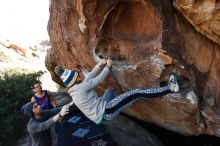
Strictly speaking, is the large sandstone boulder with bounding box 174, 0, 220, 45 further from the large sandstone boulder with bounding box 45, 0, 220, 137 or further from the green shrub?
the green shrub

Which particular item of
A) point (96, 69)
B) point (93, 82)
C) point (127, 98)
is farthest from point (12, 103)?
point (127, 98)

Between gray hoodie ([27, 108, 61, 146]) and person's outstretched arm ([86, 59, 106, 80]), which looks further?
person's outstretched arm ([86, 59, 106, 80])

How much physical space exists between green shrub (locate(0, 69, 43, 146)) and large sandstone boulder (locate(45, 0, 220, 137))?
4034 millimetres

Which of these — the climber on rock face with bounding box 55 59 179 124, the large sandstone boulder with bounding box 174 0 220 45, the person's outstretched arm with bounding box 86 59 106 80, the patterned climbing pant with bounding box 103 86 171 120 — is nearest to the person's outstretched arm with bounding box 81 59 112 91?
the climber on rock face with bounding box 55 59 179 124

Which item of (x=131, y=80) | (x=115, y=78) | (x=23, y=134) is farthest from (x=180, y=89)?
(x=23, y=134)

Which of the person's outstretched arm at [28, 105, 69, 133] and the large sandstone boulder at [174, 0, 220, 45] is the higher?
the large sandstone boulder at [174, 0, 220, 45]

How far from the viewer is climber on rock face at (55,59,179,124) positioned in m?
6.62

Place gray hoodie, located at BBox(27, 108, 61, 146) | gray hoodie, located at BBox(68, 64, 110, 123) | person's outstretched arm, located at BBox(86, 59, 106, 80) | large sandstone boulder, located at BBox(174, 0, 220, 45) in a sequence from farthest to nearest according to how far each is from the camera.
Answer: person's outstretched arm, located at BBox(86, 59, 106, 80) < gray hoodie, located at BBox(27, 108, 61, 146) < gray hoodie, located at BBox(68, 64, 110, 123) < large sandstone boulder, located at BBox(174, 0, 220, 45)

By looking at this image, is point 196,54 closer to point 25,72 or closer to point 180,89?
point 180,89

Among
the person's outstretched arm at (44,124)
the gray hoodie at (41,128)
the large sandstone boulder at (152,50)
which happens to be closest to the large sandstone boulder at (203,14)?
the large sandstone boulder at (152,50)

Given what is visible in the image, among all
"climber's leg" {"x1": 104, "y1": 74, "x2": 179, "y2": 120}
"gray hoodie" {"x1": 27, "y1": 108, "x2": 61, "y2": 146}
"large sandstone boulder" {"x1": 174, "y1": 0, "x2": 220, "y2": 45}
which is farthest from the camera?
"climber's leg" {"x1": 104, "y1": 74, "x2": 179, "y2": 120}

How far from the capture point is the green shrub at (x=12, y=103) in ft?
34.5

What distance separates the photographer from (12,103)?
11234mm

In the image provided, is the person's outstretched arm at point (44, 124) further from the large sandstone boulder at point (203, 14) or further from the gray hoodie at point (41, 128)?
the large sandstone boulder at point (203, 14)
